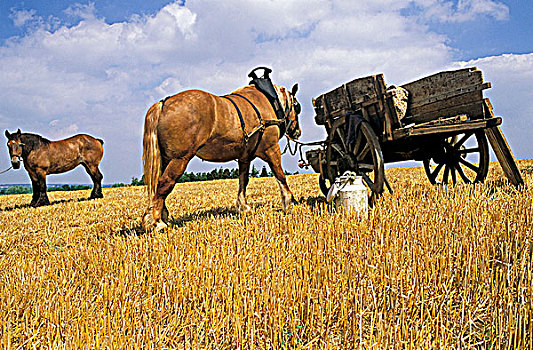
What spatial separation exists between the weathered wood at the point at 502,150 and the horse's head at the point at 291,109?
121 inches

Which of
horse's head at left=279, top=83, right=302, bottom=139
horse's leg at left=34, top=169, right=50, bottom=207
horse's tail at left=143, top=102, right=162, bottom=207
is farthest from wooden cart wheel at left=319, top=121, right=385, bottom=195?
horse's leg at left=34, top=169, right=50, bottom=207

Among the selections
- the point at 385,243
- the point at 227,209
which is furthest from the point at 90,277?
the point at 227,209

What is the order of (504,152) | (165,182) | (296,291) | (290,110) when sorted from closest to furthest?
(296,291) → (165,182) → (504,152) → (290,110)

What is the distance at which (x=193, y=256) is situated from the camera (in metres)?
2.97

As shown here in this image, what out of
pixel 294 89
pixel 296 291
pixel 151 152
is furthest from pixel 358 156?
pixel 296 291

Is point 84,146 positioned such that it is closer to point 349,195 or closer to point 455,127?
point 349,195

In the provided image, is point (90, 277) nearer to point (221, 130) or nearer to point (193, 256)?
point (193, 256)

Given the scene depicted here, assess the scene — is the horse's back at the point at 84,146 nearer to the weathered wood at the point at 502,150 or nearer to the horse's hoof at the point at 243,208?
the horse's hoof at the point at 243,208

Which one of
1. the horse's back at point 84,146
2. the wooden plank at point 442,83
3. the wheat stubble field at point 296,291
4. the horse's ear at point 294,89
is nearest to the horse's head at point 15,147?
the horse's back at point 84,146

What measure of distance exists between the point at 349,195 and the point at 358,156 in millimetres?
1369

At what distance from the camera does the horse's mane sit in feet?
33.6

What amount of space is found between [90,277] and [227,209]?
4.01 m

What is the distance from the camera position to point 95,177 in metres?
11.8

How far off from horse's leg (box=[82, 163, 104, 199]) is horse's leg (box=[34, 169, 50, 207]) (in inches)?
56.6
